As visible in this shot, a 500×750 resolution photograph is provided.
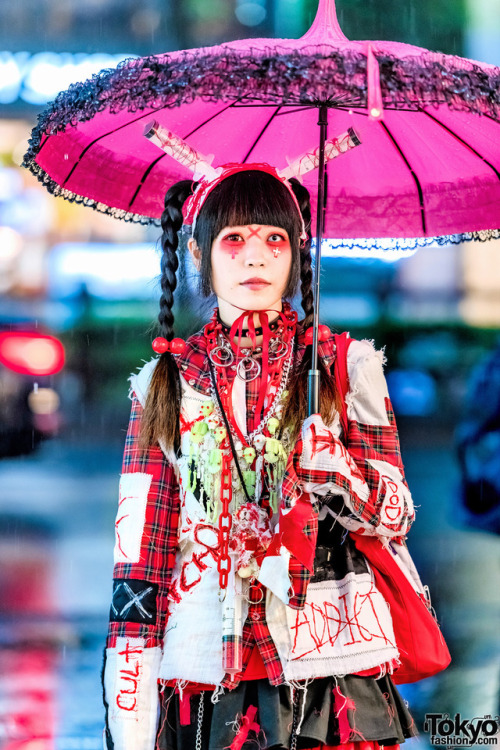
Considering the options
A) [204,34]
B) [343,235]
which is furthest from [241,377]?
[204,34]

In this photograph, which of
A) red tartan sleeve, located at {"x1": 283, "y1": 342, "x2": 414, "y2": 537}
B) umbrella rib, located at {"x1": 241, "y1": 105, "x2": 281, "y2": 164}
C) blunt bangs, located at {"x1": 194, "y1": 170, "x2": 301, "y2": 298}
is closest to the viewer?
red tartan sleeve, located at {"x1": 283, "y1": 342, "x2": 414, "y2": 537}

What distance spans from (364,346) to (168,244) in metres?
0.46

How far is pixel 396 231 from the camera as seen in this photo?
2.28 m

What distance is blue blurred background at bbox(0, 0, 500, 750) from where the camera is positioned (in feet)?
13.9

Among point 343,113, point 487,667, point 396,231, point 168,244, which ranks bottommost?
point 487,667

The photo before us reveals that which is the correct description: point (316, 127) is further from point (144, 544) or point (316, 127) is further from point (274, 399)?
point (144, 544)

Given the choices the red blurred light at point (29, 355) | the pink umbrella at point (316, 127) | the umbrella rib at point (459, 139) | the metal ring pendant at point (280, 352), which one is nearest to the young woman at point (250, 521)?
the metal ring pendant at point (280, 352)

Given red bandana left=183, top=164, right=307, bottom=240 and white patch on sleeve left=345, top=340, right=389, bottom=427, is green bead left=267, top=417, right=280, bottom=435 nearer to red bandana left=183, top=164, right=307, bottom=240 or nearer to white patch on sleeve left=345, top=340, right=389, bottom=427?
white patch on sleeve left=345, top=340, right=389, bottom=427

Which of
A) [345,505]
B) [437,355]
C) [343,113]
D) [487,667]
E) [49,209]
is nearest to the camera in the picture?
[345,505]

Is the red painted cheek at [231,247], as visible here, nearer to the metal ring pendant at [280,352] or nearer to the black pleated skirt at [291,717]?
the metal ring pendant at [280,352]

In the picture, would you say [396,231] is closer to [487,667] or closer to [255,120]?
[255,120]

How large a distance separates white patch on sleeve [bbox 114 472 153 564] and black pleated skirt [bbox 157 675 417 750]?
0.27 metres

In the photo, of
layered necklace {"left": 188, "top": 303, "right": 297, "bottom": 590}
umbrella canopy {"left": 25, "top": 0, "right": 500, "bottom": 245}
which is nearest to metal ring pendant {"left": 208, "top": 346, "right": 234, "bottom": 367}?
layered necklace {"left": 188, "top": 303, "right": 297, "bottom": 590}

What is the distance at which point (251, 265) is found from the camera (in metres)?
1.85
